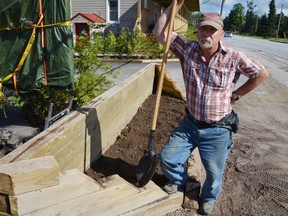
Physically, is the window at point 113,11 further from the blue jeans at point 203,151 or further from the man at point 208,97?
the blue jeans at point 203,151

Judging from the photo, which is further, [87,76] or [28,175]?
[87,76]

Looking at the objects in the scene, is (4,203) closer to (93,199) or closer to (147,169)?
(93,199)

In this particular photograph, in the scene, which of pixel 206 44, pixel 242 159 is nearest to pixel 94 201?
pixel 206 44

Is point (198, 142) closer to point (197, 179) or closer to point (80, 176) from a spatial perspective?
point (197, 179)

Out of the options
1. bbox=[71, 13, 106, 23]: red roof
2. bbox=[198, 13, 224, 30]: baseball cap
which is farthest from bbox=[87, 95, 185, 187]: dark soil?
bbox=[71, 13, 106, 23]: red roof

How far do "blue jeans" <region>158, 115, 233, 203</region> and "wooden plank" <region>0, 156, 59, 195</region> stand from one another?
1.22 meters

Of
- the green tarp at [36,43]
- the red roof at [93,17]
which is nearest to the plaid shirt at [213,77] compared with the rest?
the green tarp at [36,43]

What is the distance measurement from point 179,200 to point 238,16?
14253 centimetres

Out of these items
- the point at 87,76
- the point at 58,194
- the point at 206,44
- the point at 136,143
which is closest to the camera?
the point at 58,194

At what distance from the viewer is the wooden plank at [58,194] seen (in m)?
2.18

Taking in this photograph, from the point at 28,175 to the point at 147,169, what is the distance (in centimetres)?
127

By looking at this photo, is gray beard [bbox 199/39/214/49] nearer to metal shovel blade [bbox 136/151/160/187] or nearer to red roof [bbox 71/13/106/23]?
metal shovel blade [bbox 136/151/160/187]

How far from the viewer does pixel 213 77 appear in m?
2.98

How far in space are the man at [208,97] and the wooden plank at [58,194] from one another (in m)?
0.88
